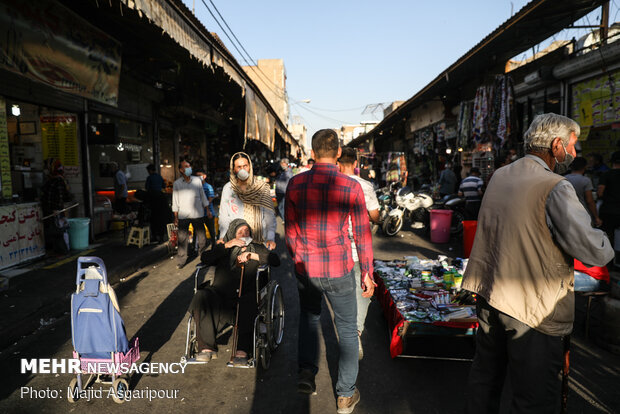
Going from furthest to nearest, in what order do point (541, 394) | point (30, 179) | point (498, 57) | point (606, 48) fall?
point (498, 57) < point (30, 179) < point (606, 48) < point (541, 394)

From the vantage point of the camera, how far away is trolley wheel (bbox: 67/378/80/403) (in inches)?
114

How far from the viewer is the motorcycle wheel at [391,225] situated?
386 inches

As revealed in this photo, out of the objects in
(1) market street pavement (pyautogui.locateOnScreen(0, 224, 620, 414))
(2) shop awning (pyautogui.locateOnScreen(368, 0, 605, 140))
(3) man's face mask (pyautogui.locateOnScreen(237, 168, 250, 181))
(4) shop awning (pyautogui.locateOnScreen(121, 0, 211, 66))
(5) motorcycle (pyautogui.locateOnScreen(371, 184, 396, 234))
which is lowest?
(1) market street pavement (pyautogui.locateOnScreen(0, 224, 620, 414))

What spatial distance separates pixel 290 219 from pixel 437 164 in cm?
1347

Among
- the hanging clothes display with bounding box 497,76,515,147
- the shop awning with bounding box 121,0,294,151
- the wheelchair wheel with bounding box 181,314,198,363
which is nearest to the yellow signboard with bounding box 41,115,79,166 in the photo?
the shop awning with bounding box 121,0,294,151

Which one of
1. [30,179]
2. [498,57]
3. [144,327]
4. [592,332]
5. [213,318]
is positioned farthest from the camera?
[498,57]

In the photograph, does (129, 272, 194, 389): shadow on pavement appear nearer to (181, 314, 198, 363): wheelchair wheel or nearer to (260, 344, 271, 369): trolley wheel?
(181, 314, 198, 363): wheelchair wheel

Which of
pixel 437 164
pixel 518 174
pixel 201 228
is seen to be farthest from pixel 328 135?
pixel 437 164

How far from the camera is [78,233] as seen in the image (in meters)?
7.82

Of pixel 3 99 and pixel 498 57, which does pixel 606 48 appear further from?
pixel 3 99

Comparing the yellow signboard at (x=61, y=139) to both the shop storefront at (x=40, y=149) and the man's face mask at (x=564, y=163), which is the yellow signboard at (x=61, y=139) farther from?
the man's face mask at (x=564, y=163)

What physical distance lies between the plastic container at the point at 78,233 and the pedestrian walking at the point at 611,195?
9.72m

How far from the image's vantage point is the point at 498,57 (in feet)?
31.5

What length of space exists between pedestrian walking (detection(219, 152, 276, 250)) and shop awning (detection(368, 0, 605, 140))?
5.44m
